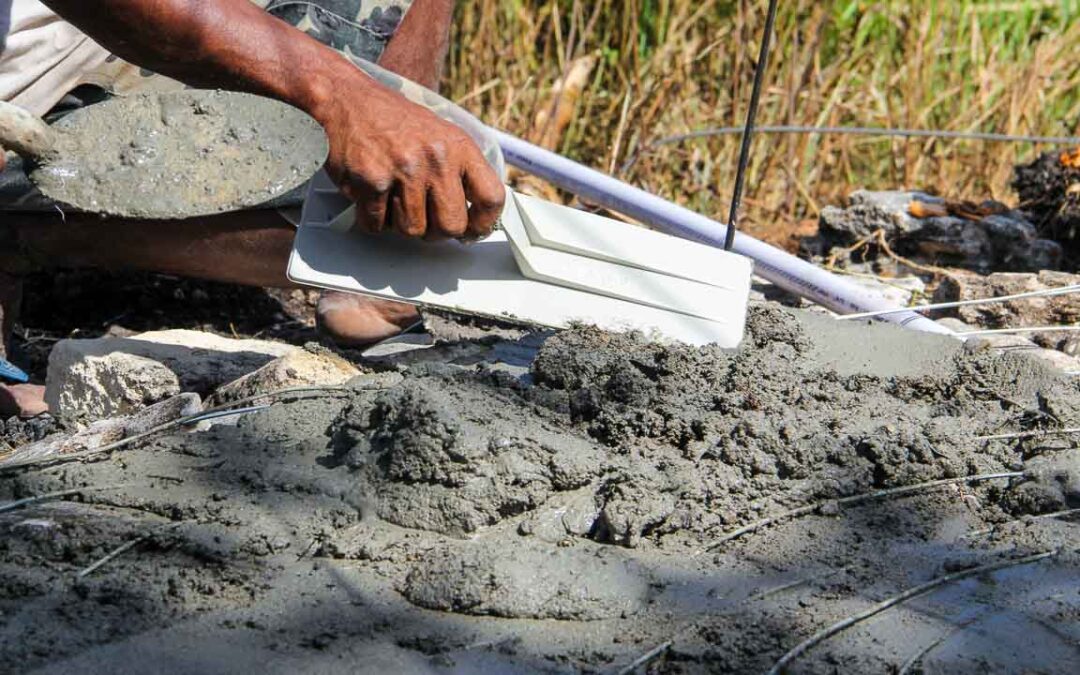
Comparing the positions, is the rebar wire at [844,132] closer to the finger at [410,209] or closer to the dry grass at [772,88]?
the dry grass at [772,88]

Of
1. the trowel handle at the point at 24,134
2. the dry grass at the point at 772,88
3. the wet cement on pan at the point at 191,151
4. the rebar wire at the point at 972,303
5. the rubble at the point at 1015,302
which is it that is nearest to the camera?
the trowel handle at the point at 24,134

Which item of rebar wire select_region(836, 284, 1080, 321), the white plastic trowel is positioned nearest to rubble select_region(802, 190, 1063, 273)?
rebar wire select_region(836, 284, 1080, 321)

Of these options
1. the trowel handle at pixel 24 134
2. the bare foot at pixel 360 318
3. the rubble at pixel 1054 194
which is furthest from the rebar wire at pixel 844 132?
→ the trowel handle at pixel 24 134

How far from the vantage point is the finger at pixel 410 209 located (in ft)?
7.18

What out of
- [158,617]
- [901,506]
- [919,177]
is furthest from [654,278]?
[919,177]

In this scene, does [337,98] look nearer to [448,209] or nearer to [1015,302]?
[448,209]

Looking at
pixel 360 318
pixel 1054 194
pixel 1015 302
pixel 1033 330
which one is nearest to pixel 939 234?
pixel 1054 194

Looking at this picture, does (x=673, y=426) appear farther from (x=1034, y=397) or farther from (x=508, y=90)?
(x=508, y=90)

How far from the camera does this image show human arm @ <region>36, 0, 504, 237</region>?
218 cm

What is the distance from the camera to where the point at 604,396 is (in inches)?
77.1

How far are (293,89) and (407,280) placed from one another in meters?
0.43

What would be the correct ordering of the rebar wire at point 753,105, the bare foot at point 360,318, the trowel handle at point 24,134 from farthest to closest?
the bare foot at point 360,318 < the rebar wire at point 753,105 < the trowel handle at point 24,134

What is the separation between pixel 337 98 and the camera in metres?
2.26

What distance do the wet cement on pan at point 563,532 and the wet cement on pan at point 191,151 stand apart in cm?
46
